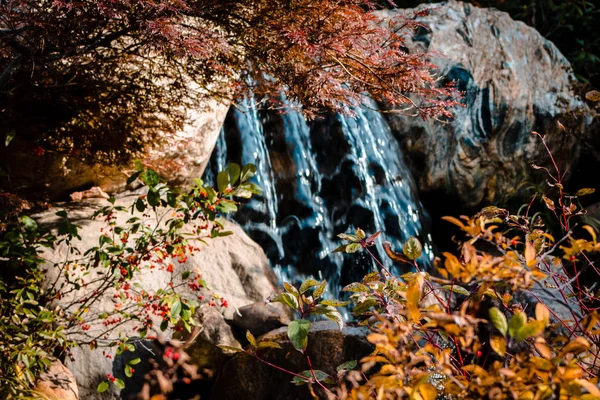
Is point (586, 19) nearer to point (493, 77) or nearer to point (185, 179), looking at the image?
point (493, 77)

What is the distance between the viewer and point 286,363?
2.74 m

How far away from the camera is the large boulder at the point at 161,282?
3.04m

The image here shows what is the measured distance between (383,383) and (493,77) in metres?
6.31

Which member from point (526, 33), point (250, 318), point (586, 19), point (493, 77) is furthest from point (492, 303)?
point (586, 19)

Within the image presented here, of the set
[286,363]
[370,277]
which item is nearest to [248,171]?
[370,277]

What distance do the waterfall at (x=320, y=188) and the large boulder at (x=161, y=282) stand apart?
2.29 feet

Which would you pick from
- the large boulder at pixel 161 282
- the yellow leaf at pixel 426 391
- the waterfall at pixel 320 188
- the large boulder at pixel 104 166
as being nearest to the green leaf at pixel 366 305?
the yellow leaf at pixel 426 391

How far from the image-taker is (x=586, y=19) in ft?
30.5

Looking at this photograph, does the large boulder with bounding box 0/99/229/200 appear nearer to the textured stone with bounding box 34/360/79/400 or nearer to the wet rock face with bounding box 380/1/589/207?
the textured stone with bounding box 34/360/79/400

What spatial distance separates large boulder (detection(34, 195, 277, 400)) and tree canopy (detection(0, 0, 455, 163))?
54 cm

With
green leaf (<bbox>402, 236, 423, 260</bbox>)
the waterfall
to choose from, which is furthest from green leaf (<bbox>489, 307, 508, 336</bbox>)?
the waterfall

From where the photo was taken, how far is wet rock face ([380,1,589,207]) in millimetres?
6105

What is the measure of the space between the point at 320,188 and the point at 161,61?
243 cm

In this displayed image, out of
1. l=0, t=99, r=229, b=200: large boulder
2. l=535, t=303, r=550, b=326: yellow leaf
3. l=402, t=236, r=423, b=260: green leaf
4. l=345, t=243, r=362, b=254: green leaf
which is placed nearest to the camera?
l=535, t=303, r=550, b=326: yellow leaf
